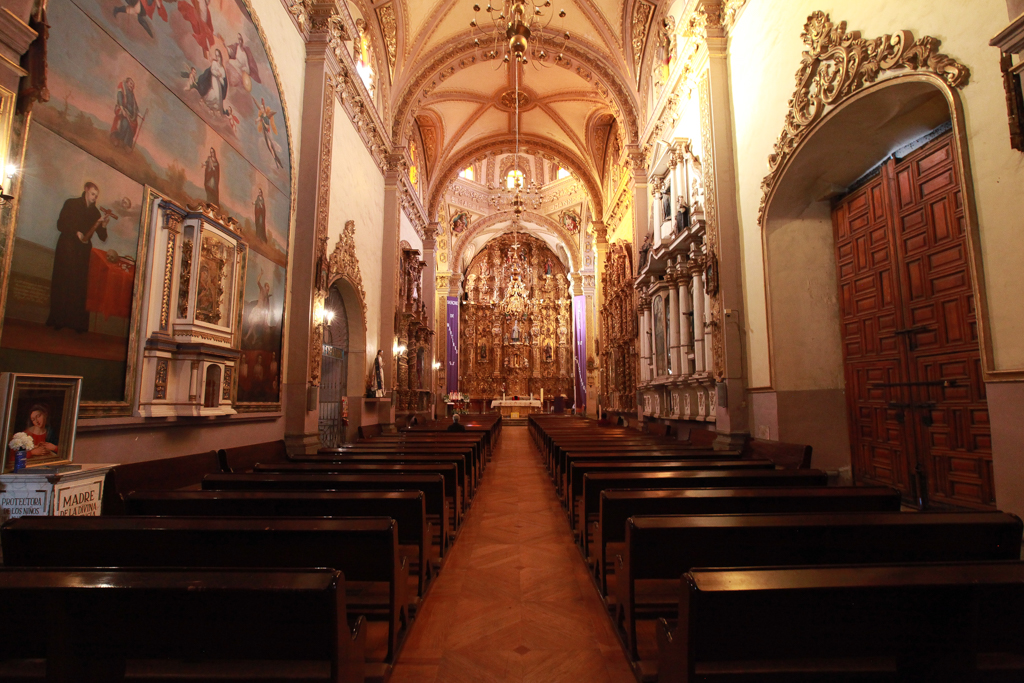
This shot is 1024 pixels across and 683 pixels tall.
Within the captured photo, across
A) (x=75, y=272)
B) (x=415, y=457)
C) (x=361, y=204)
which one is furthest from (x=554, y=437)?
(x=361, y=204)

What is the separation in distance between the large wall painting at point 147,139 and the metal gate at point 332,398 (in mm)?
3191

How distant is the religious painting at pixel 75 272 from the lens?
3.79 metres

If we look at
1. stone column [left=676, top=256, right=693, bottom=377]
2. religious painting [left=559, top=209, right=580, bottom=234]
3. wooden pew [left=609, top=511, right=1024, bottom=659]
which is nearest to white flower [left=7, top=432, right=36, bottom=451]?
wooden pew [left=609, top=511, right=1024, bottom=659]

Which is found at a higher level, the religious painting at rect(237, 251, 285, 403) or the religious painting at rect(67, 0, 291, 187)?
the religious painting at rect(67, 0, 291, 187)

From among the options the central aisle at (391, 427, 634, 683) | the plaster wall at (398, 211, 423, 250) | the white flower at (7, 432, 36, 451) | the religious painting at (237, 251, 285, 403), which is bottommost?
the central aisle at (391, 427, 634, 683)

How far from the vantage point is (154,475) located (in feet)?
17.0

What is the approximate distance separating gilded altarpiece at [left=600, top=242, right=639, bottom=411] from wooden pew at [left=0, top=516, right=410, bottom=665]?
13161mm

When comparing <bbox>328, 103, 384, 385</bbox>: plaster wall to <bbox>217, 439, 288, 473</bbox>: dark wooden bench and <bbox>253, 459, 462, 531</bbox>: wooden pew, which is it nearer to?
<bbox>217, 439, 288, 473</bbox>: dark wooden bench

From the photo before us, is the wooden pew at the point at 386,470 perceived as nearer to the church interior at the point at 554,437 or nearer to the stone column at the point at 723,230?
the church interior at the point at 554,437

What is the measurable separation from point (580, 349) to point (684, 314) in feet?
61.7

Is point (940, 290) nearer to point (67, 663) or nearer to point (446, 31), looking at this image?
point (67, 663)

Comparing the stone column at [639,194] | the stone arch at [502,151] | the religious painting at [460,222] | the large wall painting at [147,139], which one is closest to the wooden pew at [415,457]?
the large wall painting at [147,139]

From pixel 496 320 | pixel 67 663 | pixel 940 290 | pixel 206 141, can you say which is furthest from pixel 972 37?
pixel 496 320

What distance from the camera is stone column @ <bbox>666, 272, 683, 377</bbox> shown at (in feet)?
33.4
